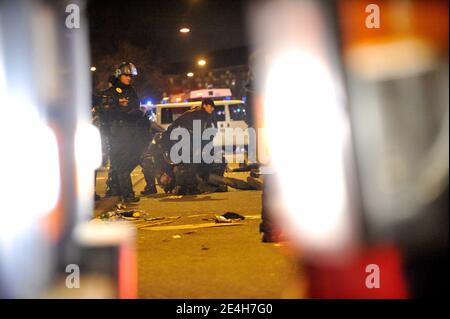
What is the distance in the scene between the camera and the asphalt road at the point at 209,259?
184 inches

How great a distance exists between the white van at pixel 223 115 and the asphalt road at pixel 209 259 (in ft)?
26.1

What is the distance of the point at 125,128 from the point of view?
9664mm

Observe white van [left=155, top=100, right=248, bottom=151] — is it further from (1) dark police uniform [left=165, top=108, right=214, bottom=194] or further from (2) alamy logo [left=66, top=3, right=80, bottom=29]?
(2) alamy logo [left=66, top=3, right=80, bottom=29]

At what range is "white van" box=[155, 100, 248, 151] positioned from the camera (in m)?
16.8

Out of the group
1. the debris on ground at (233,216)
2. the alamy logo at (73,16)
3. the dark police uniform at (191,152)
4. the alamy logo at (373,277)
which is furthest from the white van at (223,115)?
the alamy logo at (373,277)

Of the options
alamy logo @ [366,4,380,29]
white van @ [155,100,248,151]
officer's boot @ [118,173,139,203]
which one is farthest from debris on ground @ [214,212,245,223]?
white van @ [155,100,248,151]

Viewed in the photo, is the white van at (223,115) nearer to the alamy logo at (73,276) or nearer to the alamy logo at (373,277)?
the alamy logo at (73,276)

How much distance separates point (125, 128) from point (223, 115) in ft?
27.9

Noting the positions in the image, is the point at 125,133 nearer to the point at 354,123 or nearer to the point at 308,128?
the point at 308,128

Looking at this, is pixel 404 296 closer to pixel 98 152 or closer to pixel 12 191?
pixel 12 191

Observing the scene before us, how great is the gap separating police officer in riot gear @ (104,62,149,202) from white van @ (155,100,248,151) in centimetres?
660

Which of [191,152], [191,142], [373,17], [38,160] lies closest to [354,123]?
[373,17]

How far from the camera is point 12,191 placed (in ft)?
23.0

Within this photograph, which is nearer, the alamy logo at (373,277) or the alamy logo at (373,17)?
the alamy logo at (373,277)
